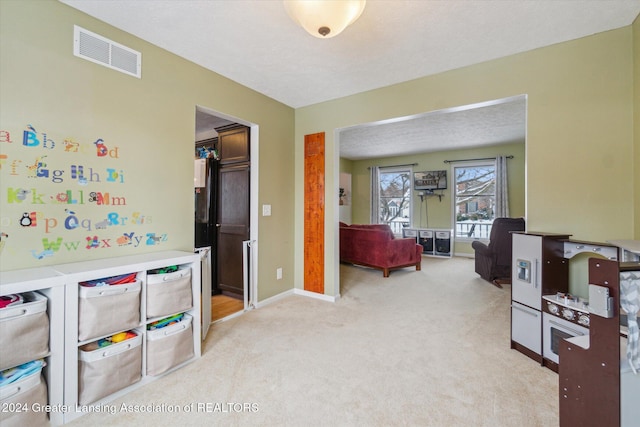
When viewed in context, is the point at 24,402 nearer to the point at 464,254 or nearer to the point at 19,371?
the point at 19,371

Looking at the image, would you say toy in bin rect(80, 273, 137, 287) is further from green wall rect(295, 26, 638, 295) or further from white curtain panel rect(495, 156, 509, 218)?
white curtain panel rect(495, 156, 509, 218)

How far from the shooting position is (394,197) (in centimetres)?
788

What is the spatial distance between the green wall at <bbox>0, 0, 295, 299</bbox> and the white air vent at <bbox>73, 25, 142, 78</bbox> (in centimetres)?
4

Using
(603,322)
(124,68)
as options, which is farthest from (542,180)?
(124,68)

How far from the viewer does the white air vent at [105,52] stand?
6.23 ft

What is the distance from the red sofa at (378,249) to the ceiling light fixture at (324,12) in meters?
3.75

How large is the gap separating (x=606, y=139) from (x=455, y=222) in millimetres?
4979

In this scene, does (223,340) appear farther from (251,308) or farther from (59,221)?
(59,221)

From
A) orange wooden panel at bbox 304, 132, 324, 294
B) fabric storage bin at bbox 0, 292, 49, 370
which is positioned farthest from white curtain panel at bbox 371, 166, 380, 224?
fabric storage bin at bbox 0, 292, 49, 370

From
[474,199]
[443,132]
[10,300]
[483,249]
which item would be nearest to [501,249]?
[483,249]

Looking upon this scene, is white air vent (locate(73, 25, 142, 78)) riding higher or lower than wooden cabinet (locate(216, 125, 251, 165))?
higher

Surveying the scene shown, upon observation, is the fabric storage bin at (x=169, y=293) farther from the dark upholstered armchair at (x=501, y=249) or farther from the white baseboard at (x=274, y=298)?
the dark upholstered armchair at (x=501, y=249)

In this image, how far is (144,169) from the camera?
7.35 ft

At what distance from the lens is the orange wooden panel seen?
142 inches
